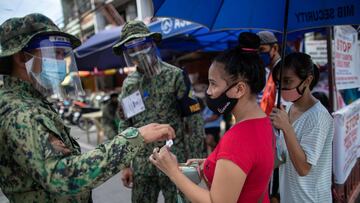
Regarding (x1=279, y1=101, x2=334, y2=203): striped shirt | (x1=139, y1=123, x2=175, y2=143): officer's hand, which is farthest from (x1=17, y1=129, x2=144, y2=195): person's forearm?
(x1=279, y1=101, x2=334, y2=203): striped shirt

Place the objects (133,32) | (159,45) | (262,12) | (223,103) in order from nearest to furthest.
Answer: (223,103) → (262,12) → (133,32) → (159,45)

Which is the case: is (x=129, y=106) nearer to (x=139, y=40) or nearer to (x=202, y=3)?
(x=139, y=40)

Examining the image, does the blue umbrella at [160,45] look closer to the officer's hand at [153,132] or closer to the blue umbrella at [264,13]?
the blue umbrella at [264,13]

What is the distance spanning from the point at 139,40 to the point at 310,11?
3.84 ft

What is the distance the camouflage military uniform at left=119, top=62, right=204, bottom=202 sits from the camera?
222 centimetres

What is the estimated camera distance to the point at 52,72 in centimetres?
135

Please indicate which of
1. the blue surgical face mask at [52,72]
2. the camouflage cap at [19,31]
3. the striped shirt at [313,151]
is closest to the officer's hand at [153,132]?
the blue surgical face mask at [52,72]

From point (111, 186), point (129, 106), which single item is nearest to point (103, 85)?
point (111, 186)

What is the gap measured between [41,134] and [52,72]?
0.36 m

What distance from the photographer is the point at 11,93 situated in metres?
1.24

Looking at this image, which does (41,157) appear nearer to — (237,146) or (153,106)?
(237,146)

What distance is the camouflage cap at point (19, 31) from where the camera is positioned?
48.3 inches

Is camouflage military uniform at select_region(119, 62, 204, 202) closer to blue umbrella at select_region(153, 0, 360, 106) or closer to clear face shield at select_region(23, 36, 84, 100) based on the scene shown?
blue umbrella at select_region(153, 0, 360, 106)

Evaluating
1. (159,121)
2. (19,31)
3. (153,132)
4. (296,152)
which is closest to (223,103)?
(153,132)
